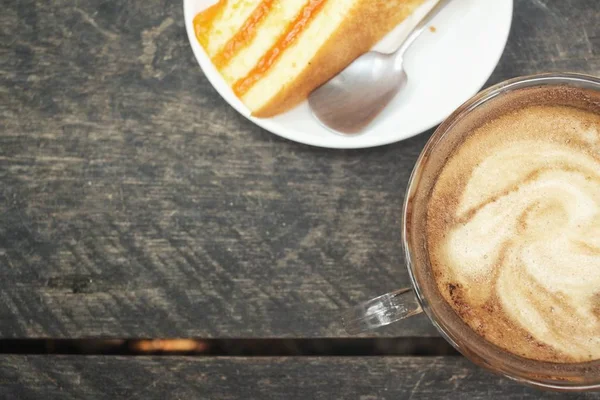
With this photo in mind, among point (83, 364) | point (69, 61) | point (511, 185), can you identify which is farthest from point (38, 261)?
point (511, 185)

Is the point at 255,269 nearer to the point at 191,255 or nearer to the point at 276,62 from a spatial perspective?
the point at 191,255

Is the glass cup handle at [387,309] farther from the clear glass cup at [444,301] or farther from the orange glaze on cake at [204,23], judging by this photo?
the orange glaze on cake at [204,23]

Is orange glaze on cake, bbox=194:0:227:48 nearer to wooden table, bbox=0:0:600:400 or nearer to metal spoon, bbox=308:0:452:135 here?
wooden table, bbox=0:0:600:400

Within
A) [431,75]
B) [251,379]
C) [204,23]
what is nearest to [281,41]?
[204,23]

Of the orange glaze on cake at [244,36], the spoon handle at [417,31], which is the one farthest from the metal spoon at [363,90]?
the orange glaze on cake at [244,36]

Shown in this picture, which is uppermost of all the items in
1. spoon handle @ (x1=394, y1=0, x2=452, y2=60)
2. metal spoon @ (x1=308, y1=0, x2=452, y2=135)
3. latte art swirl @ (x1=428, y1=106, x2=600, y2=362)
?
spoon handle @ (x1=394, y1=0, x2=452, y2=60)

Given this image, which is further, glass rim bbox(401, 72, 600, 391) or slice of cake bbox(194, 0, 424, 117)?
slice of cake bbox(194, 0, 424, 117)

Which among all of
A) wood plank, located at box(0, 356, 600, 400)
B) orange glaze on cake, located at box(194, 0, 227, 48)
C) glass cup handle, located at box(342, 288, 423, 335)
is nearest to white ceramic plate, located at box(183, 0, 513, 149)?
orange glaze on cake, located at box(194, 0, 227, 48)
